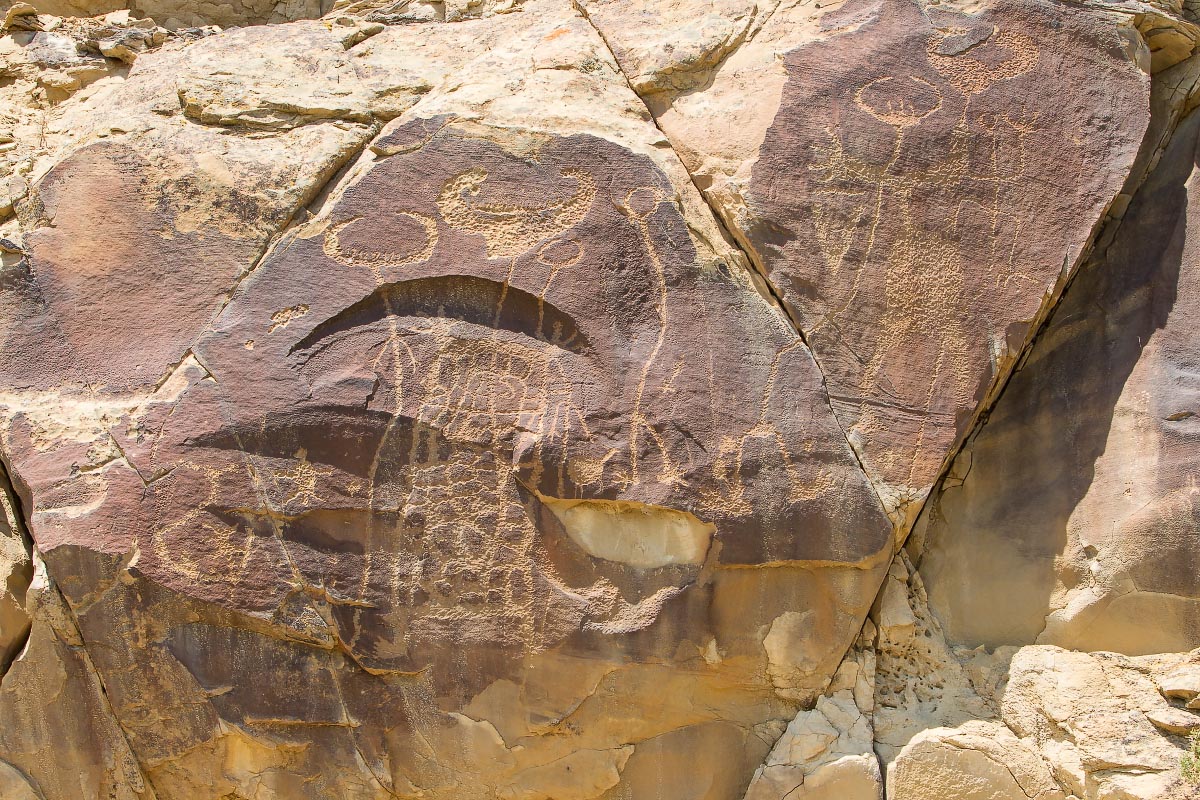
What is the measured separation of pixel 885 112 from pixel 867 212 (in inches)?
11.4

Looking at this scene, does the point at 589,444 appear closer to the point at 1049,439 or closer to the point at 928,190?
the point at 928,190

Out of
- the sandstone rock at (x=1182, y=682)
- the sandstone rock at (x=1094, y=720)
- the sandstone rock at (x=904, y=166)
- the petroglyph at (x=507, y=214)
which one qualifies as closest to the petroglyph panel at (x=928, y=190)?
the sandstone rock at (x=904, y=166)

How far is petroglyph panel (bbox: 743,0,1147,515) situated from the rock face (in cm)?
1

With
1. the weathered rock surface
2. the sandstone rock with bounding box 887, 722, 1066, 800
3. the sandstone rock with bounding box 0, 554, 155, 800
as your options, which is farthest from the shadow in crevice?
the sandstone rock with bounding box 0, 554, 155, 800

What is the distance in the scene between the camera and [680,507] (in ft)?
8.95

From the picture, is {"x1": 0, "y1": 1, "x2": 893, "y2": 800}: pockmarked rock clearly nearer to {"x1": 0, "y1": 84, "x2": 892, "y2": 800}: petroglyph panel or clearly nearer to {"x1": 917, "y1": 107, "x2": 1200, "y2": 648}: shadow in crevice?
{"x1": 0, "y1": 84, "x2": 892, "y2": 800}: petroglyph panel

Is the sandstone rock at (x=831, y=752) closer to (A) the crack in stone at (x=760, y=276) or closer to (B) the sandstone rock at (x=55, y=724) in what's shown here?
(A) the crack in stone at (x=760, y=276)

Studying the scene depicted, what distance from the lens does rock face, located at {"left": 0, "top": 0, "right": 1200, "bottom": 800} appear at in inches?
107

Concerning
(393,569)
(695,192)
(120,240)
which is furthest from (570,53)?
(393,569)

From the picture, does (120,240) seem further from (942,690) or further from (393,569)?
(942,690)

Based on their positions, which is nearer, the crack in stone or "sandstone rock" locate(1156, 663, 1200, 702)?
"sandstone rock" locate(1156, 663, 1200, 702)

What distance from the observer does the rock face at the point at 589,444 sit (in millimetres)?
2713

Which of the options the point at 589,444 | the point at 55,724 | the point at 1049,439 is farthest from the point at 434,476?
the point at 1049,439

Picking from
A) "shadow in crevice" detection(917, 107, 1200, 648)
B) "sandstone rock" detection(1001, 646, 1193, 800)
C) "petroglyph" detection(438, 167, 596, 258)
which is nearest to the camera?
"sandstone rock" detection(1001, 646, 1193, 800)
